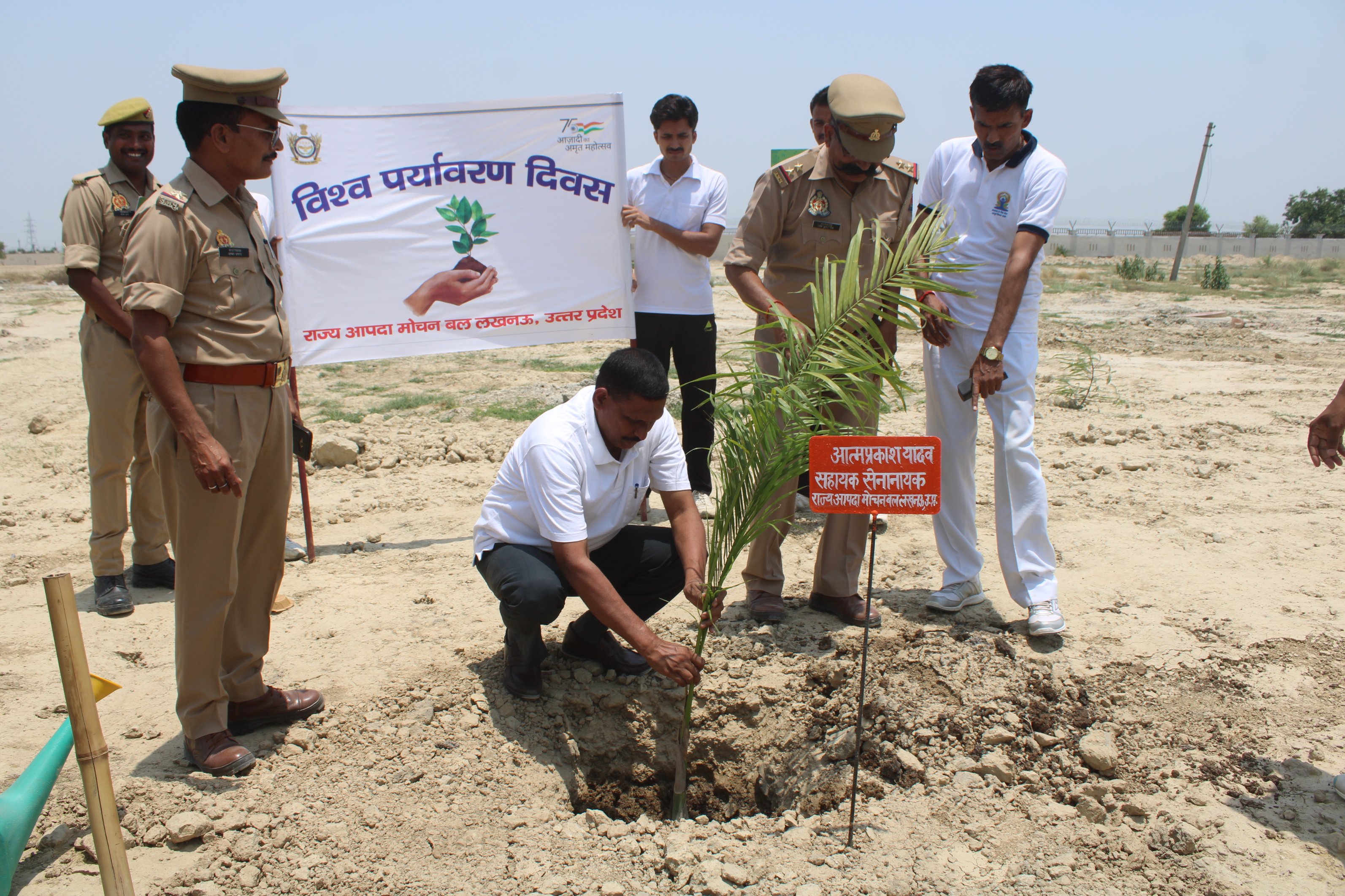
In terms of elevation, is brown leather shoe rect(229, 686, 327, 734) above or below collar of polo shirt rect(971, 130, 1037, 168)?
below

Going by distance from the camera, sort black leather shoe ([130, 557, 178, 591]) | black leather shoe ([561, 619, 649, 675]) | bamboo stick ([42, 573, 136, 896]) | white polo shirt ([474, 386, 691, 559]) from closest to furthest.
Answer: bamboo stick ([42, 573, 136, 896]), white polo shirt ([474, 386, 691, 559]), black leather shoe ([561, 619, 649, 675]), black leather shoe ([130, 557, 178, 591])

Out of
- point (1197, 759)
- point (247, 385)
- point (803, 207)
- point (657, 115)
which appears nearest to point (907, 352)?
point (657, 115)

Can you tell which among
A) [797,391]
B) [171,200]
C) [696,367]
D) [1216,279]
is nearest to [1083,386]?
[696,367]

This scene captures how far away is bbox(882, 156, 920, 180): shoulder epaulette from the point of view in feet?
12.6

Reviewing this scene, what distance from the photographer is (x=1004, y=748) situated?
3.14 metres

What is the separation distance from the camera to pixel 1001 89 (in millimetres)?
3402

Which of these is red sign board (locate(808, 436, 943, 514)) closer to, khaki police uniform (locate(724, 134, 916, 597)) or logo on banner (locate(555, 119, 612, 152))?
khaki police uniform (locate(724, 134, 916, 597))

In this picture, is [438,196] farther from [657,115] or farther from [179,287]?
[179,287]

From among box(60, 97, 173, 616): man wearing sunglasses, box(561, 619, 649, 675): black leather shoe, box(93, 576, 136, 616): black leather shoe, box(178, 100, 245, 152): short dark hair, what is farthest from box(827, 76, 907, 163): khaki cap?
box(93, 576, 136, 616): black leather shoe

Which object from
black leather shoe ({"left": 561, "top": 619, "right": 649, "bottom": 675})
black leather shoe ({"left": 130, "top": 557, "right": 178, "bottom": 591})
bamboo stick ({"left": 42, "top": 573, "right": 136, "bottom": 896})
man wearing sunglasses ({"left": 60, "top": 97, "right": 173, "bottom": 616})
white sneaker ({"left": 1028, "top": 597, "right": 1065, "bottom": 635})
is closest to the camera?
bamboo stick ({"left": 42, "top": 573, "right": 136, "bottom": 896})

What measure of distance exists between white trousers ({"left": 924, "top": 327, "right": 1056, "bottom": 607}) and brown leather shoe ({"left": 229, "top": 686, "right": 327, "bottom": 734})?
99.9 inches

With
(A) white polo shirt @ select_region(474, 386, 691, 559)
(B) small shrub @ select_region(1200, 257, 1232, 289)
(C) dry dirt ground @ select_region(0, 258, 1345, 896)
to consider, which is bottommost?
(C) dry dirt ground @ select_region(0, 258, 1345, 896)

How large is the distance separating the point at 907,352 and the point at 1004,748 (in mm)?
9914

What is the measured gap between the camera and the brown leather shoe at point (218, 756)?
290cm
